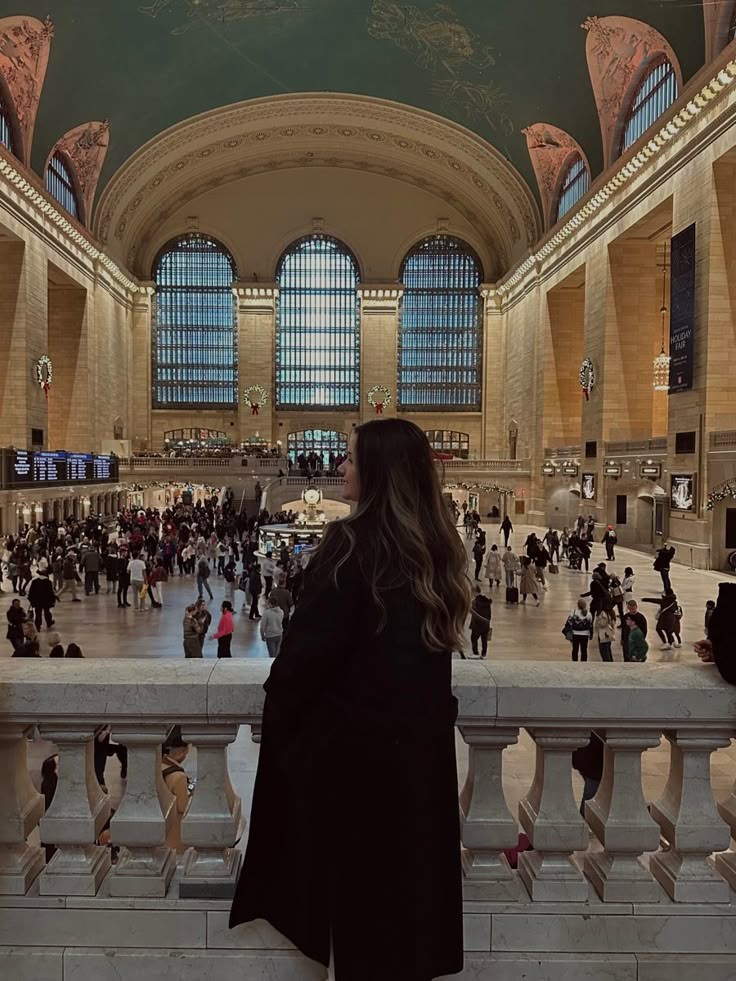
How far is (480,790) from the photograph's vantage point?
1.81 meters

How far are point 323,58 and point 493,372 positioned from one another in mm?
19604

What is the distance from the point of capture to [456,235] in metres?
43.6

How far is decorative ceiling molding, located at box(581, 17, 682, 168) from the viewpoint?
22500 mm

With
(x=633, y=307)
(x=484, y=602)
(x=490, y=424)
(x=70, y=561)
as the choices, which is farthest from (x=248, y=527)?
(x=490, y=424)

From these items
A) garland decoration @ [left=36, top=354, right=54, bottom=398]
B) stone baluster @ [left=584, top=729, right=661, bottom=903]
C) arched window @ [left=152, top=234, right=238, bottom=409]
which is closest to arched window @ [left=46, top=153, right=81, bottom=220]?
garland decoration @ [left=36, top=354, right=54, bottom=398]

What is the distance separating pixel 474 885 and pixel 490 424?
143 ft

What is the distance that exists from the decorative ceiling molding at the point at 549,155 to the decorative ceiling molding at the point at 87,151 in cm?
1773

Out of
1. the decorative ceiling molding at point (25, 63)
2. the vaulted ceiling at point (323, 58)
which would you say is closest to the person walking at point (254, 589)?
the vaulted ceiling at point (323, 58)

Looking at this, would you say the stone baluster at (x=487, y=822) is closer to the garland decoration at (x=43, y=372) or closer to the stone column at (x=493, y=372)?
the garland decoration at (x=43, y=372)

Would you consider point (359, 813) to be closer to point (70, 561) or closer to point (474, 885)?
point (474, 885)

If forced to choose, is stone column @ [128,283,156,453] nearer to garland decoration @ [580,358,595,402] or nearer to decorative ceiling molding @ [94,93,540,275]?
decorative ceiling molding @ [94,93,540,275]

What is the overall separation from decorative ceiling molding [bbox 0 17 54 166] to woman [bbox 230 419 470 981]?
27.7 metres

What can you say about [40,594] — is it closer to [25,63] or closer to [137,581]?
[137,581]

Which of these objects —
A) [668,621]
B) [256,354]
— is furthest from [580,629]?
[256,354]
